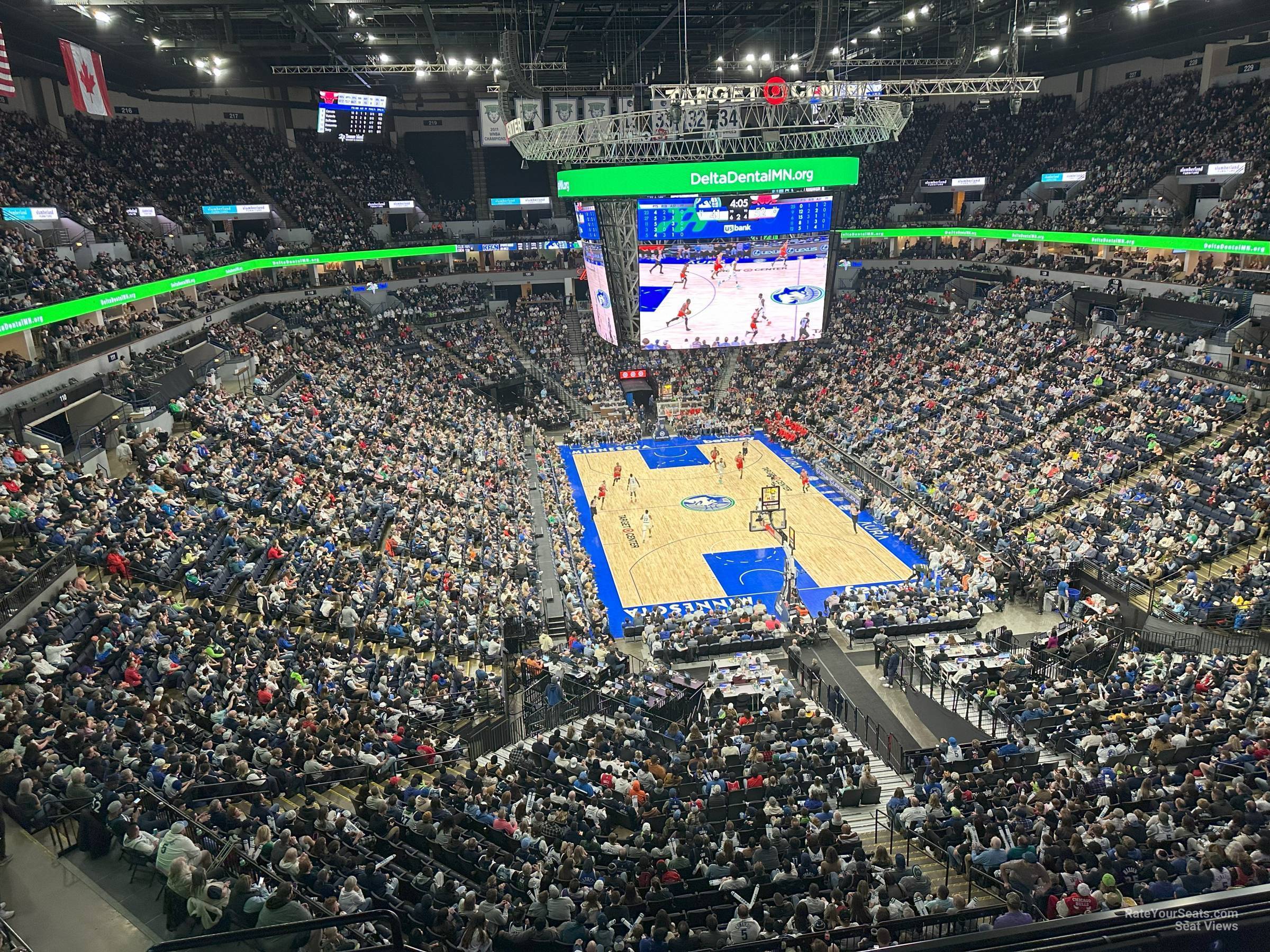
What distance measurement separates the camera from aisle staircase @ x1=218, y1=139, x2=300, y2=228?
4662 centimetres

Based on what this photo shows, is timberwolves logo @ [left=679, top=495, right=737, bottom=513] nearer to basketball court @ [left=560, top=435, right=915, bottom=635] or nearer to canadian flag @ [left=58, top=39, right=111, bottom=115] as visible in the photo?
basketball court @ [left=560, top=435, right=915, bottom=635]

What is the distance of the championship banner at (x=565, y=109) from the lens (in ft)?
130

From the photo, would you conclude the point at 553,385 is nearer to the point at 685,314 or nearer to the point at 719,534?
the point at 685,314

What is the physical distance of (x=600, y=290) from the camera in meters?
40.1

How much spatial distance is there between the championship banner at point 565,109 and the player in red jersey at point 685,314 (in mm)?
9924

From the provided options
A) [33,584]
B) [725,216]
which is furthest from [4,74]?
[725,216]

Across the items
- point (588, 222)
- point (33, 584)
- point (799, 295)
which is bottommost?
point (33, 584)

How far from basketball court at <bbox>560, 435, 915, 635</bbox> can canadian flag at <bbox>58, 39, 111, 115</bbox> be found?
22213 mm

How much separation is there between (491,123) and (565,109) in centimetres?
737

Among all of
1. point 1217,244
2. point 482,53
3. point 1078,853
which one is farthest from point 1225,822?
point 482,53

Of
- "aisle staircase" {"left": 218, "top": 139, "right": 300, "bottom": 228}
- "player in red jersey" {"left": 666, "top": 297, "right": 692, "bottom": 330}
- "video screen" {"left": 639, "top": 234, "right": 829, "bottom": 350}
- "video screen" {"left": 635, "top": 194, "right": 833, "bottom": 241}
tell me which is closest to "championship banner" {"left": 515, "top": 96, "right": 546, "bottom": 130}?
"video screen" {"left": 635, "top": 194, "right": 833, "bottom": 241}

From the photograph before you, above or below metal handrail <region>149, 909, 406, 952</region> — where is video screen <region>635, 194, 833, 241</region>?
above

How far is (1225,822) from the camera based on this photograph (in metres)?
11.1

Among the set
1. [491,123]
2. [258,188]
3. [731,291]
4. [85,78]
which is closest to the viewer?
[85,78]
